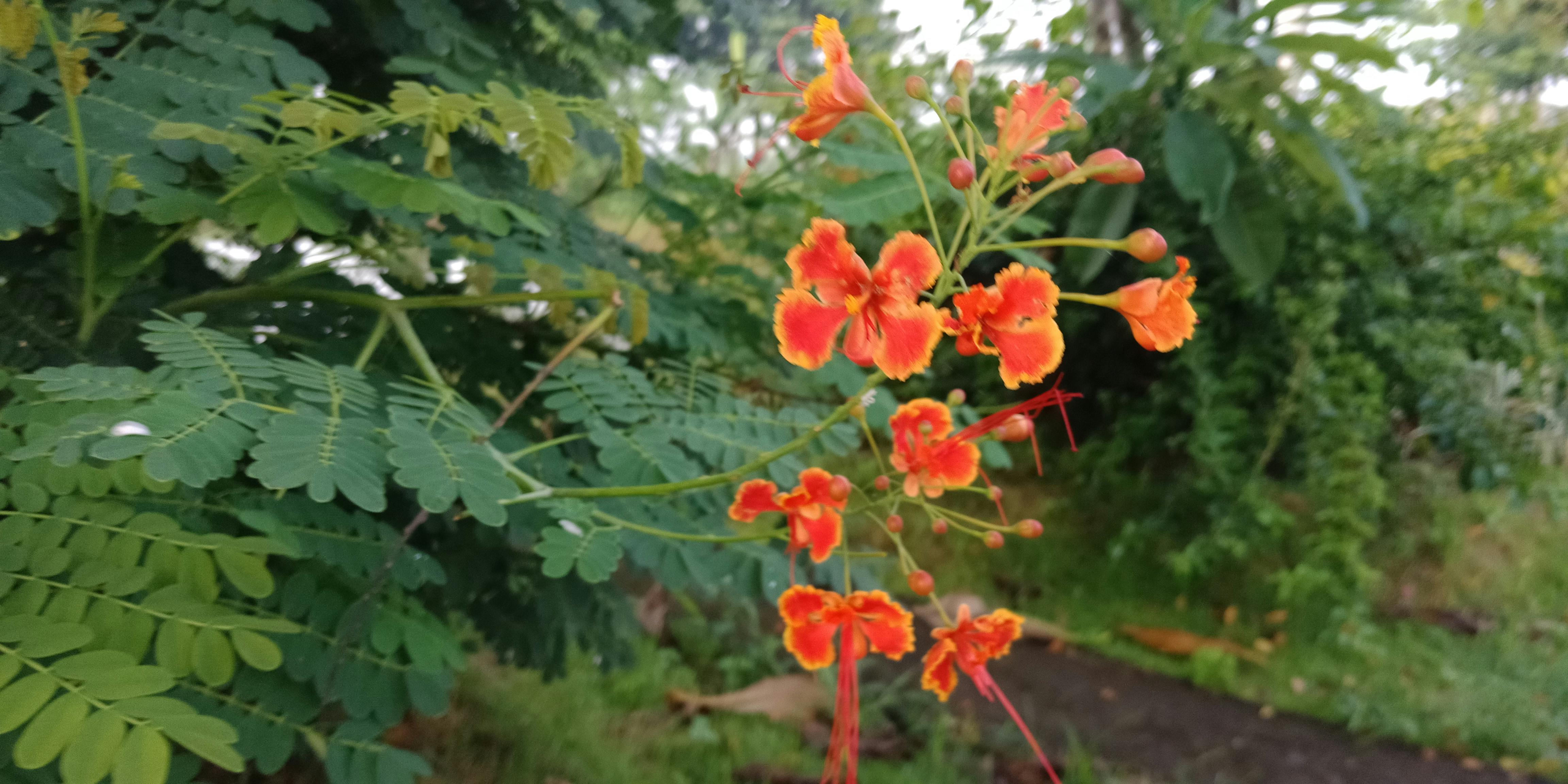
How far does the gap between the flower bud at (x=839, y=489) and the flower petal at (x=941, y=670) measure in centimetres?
15

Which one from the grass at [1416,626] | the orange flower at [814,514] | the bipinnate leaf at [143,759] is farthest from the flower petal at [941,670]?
the grass at [1416,626]

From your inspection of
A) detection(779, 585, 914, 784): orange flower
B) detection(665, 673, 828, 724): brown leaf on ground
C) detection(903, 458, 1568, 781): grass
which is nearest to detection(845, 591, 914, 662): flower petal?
detection(779, 585, 914, 784): orange flower

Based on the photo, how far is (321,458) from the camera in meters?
0.54

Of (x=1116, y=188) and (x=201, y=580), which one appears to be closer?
(x=201, y=580)

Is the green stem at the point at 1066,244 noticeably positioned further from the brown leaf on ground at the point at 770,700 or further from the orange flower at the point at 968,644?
the brown leaf on ground at the point at 770,700

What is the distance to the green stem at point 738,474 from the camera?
49cm

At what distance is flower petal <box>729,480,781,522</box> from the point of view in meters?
0.68

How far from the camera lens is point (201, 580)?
22.6 inches

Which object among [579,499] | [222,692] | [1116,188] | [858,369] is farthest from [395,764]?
[1116,188]

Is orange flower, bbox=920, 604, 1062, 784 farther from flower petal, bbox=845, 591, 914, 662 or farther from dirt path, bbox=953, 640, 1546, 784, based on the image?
dirt path, bbox=953, 640, 1546, 784

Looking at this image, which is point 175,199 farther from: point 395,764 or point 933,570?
point 933,570

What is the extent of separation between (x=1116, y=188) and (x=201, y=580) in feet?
5.92

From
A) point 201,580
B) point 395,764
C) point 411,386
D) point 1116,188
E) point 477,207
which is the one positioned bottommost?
point 395,764

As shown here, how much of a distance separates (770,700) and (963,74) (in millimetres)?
1202
